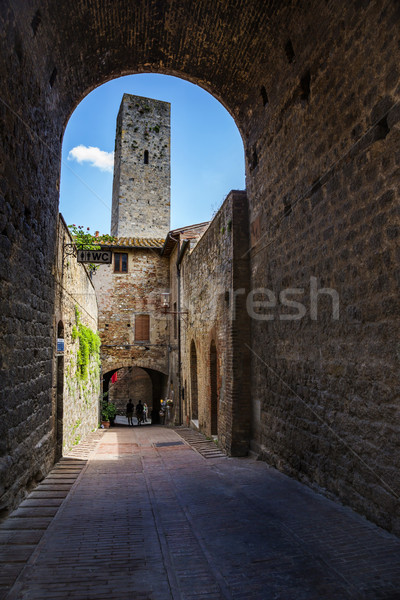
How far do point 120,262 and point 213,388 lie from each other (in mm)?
11743

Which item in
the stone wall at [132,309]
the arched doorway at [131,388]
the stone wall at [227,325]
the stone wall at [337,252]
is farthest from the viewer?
the arched doorway at [131,388]

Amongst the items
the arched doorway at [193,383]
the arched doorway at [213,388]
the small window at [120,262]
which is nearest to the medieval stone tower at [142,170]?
the small window at [120,262]

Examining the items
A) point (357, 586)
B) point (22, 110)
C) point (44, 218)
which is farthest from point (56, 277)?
point (357, 586)

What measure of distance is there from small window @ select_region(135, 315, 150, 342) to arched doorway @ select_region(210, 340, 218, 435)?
1025cm

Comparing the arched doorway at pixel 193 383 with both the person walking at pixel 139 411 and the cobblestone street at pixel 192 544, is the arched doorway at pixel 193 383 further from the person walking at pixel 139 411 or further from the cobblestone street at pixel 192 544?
the person walking at pixel 139 411

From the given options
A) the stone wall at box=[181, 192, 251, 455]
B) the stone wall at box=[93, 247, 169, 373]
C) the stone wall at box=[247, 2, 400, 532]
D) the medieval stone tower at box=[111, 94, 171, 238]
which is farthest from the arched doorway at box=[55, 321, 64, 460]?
the medieval stone tower at box=[111, 94, 171, 238]

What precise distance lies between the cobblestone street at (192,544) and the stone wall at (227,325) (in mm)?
1994

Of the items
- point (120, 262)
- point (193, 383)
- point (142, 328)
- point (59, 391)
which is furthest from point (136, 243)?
point (59, 391)

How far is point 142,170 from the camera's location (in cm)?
2592

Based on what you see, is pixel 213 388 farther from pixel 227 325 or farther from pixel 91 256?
pixel 91 256

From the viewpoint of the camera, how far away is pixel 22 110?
4812 millimetres

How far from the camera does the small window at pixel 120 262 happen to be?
2036 centimetres

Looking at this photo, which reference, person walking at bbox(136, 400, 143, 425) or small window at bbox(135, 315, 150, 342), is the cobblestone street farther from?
person walking at bbox(136, 400, 143, 425)

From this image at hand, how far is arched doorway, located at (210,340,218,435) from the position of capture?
33.2ft
